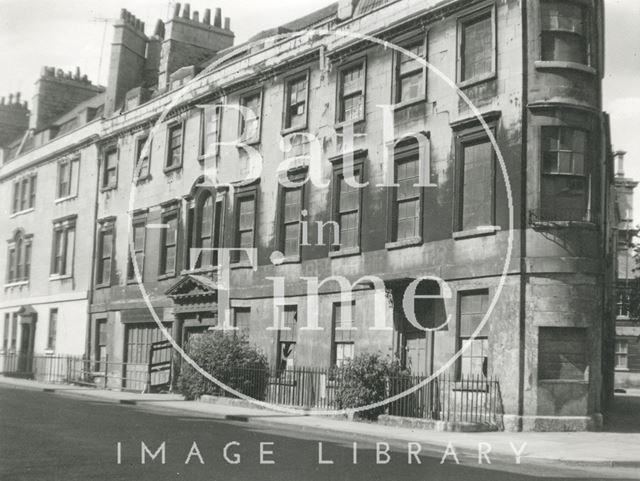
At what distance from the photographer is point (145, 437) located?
13.6 metres

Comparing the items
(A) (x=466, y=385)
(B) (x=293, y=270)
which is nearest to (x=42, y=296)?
(B) (x=293, y=270)

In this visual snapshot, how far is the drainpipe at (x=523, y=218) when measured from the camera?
1723 centimetres

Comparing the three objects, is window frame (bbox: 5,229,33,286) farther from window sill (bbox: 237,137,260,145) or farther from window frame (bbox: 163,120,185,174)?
window sill (bbox: 237,137,260,145)

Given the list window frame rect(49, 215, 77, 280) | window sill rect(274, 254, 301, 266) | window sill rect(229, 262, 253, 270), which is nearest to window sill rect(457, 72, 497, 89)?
window sill rect(274, 254, 301, 266)

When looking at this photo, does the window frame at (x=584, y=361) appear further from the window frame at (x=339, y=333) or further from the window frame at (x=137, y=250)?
the window frame at (x=137, y=250)

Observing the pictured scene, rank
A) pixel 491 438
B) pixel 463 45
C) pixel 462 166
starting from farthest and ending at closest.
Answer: pixel 463 45, pixel 462 166, pixel 491 438

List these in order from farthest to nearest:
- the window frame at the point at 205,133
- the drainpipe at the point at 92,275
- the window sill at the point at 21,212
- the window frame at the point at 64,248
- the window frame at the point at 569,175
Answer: the window sill at the point at 21,212 → the window frame at the point at 64,248 → the drainpipe at the point at 92,275 → the window frame at the point at 205,133 → the window frame at the point at 569,175

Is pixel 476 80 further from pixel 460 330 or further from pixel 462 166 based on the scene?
pixel 460 330

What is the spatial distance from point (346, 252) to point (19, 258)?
23972mm

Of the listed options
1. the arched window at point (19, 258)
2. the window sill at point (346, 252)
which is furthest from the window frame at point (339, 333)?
the arched window at point (19, 258)

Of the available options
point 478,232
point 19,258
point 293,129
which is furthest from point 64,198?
point 478,232

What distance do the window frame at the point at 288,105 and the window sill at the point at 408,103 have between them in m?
3.59

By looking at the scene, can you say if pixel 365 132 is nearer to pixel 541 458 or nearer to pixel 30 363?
pixel 541 458

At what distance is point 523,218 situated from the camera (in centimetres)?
1769
